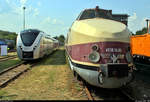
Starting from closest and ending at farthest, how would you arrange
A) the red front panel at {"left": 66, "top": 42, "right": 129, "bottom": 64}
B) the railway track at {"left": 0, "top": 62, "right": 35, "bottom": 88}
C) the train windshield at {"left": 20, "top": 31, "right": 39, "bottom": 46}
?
the red front panel at {"left": 66, "top": 42, "right": 129, "bottom": 64}
the railway track at {"left": 0, "top": 62, "right": 35, "bottom": 88}
the train windshield at {"left": 20, "top": 31, "right": 39, "bottom": 46}

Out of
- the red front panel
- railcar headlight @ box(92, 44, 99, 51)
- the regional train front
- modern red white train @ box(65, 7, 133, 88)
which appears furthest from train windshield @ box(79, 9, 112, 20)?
the regional train front

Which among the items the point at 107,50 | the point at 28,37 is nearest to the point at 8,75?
the point at 28,37

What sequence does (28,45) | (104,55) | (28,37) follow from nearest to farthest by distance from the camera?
1. (104,55)
2. (28,45)
3. (28,37)

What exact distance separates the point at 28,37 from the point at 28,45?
0.78 m

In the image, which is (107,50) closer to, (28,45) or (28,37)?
(28,45)

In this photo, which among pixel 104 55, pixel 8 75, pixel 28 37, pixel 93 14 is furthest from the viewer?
pixel 28 37

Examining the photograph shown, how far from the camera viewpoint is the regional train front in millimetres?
12572

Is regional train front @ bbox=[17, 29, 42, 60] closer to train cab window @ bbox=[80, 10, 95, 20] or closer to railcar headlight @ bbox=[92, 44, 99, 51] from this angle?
train cab window @ bbox=[80, 10, 95, 20]

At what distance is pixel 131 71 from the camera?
15.8ft

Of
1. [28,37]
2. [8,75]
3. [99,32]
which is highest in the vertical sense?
[28,37]

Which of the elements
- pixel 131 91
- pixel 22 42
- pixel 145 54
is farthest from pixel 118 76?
pixel 22 42

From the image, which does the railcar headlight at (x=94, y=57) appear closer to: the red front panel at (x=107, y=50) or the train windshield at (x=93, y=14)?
the red front panel at (x=107, y=50)

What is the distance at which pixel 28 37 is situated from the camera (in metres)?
13.0

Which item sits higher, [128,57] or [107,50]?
[107,50]
